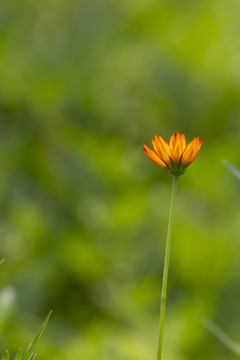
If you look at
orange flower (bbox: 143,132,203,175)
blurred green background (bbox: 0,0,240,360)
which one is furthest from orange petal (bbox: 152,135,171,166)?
blurred green background (bbox: 0,0,240,360)

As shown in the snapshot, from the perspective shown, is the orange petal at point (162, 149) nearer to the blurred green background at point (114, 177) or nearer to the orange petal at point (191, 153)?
the orange petal at point (191, 153)

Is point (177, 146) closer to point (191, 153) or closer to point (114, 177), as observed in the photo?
point (191, 153)

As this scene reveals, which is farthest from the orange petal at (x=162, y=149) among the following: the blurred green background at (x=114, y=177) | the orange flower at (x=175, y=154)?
the blurred green background at (x=114, y=177)

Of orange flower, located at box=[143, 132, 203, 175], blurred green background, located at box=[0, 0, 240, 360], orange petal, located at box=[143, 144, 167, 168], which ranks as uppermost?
blurred green background, located at box=[0, 0, 240, 360]

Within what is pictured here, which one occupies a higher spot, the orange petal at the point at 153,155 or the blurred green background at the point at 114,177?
the blurred green background at the point at 114,177

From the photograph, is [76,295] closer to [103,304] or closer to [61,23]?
[103,304]

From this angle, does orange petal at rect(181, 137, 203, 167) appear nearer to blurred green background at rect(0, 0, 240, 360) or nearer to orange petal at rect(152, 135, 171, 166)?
orange petal at rect(152, 135, 171, 166)
